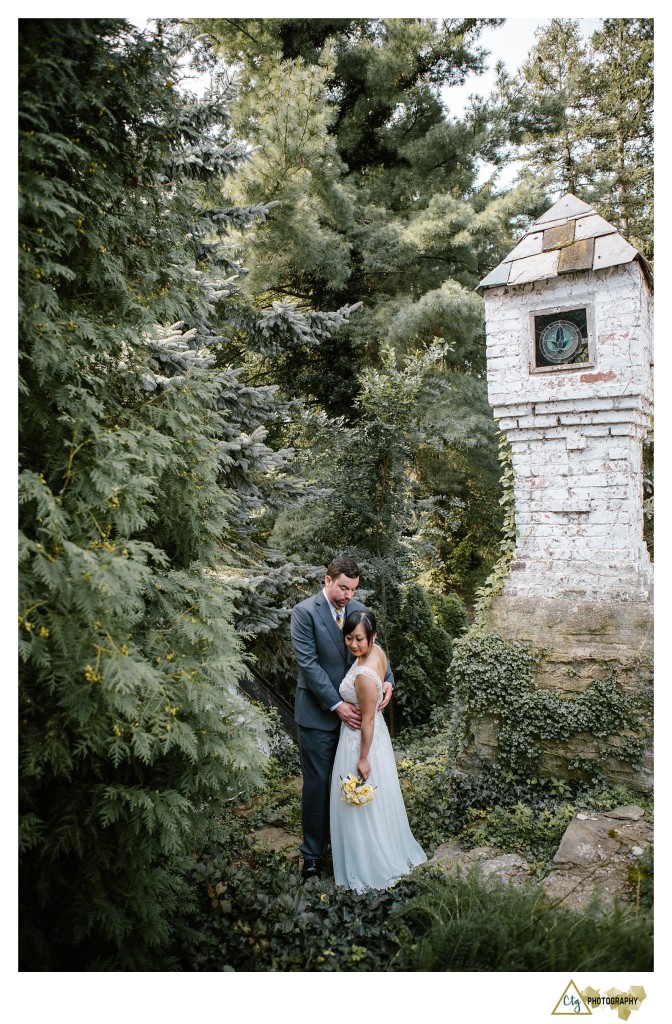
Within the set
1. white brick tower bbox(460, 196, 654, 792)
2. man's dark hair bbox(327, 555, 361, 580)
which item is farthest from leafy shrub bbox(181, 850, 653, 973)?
man's dark hair bbox(327, 555, 361, 580)

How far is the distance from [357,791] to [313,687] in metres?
0.59

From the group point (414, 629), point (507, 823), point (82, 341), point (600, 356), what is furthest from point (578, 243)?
point (414, 629)

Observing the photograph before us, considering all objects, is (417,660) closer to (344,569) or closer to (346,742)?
(346,742)

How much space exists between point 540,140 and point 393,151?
6.21 ft

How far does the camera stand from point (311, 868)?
11.8 feet

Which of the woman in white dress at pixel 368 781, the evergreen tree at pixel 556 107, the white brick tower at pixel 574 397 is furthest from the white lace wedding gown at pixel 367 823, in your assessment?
the evergreen tree at pixel 556 107

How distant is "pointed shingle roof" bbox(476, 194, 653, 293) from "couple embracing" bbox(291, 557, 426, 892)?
2327 mm

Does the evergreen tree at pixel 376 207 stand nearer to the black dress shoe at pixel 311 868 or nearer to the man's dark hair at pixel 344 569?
the man's dark hair at pixel 344 569

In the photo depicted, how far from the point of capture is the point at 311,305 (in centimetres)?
873

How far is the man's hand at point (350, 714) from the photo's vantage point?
3465 millimetres

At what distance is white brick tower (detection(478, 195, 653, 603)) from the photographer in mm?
3943

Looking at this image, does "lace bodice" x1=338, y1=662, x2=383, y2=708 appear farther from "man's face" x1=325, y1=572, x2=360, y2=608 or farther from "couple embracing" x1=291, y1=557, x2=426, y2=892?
"man's face" x1=325, y1=572, x2=360, y2=608

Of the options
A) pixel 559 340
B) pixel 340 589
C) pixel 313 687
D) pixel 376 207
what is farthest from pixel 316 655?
pixel 376 207

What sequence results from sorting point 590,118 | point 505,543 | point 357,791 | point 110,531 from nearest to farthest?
point 110,531 < point 357,791 < point 505,543 < point 590,118
